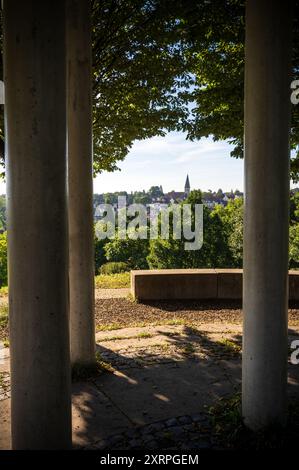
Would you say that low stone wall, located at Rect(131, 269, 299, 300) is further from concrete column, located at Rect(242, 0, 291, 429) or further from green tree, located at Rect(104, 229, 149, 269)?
green tree, located at Rect(104, 229, 149, 269)

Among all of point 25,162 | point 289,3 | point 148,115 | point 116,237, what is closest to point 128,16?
point 148,115

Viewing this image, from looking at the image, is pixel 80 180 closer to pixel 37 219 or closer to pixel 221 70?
pixel 37 219

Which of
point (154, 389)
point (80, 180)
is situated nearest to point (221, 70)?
point (80, 180)

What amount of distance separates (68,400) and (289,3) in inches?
158

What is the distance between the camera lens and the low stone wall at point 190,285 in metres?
11.0

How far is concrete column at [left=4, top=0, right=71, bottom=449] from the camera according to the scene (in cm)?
284

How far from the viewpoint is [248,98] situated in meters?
4.09

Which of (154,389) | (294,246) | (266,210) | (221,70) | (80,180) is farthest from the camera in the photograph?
(294,246)

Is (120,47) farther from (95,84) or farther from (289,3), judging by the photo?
(289,3)

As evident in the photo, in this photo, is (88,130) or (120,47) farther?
(120,47)

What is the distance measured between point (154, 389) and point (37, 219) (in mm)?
3371

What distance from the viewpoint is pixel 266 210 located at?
4016 mm

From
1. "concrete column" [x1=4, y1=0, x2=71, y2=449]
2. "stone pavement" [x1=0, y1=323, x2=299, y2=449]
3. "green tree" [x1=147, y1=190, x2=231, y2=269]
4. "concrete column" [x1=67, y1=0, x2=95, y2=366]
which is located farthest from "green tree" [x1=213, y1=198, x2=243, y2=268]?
"concrete column" [x1=4, y1=0, x2=71, y2=449]

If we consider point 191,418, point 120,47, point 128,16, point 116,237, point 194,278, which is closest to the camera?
point 191,418
